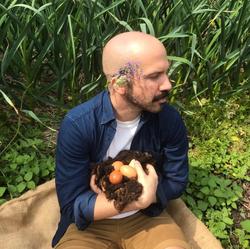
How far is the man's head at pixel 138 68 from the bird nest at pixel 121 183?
211mm

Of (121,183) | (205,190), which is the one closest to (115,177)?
(121,183)

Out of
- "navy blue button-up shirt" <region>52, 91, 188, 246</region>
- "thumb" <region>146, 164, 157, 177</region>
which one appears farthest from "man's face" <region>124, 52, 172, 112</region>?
"thumb" <region>146, 164, 157, 177</region>

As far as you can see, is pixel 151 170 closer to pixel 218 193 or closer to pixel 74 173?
pixel 74 173

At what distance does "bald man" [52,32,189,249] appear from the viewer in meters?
1.40

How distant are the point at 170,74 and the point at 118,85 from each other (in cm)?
81

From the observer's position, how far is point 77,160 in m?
1.56

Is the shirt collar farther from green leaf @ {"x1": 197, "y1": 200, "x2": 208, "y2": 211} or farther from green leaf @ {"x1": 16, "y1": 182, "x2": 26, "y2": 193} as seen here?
green leaf @ {"x1": 197, "y1": 200, "x2": 208, "y2": 211}

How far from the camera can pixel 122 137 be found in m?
1.60

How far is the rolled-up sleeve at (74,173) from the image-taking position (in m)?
1.54

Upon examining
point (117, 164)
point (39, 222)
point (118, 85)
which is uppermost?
point (118, 85)

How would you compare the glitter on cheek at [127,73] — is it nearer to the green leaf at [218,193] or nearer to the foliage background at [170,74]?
the foliage background at [170,74]

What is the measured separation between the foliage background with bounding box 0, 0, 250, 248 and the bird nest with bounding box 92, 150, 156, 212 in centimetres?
45

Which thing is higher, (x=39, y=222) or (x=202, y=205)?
(x=39, y=222)

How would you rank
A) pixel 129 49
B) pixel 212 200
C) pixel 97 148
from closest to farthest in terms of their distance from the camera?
pixel 129 49, pixel 97 148, pixel 212 200
